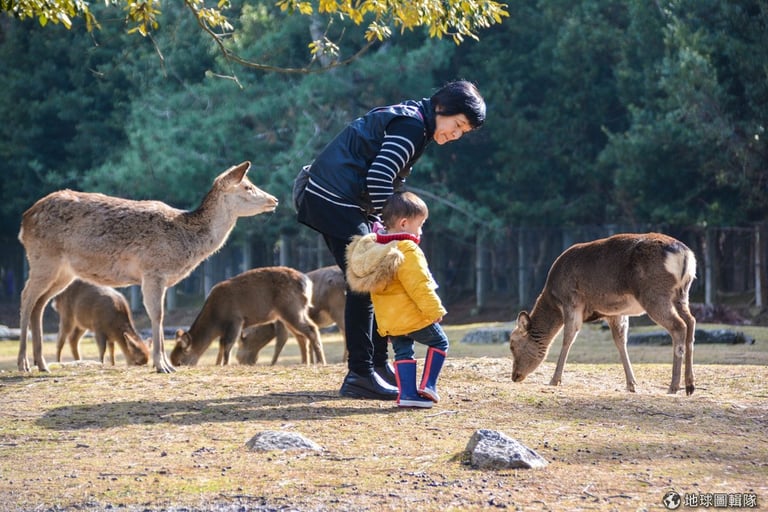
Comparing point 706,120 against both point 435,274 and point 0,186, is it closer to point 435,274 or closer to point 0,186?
point 435,274

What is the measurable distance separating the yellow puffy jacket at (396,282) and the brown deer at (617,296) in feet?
7.74

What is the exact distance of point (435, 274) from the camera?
30.2 metres

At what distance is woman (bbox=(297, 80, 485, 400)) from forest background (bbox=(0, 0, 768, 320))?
660 inches

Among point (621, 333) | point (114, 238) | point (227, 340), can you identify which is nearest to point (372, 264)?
point (621, 333)

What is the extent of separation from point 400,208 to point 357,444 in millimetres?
1564

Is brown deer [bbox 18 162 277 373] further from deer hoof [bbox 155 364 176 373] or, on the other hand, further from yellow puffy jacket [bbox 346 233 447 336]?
yellow puffy jacket [bbox 346 233 447 336]

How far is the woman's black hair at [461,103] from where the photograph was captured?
22.5 ft

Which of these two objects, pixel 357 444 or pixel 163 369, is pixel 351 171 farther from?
pixel 163 369

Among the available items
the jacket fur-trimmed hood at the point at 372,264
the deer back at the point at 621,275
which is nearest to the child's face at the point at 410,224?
the jacket fur-trimmed hood at the point at 372,264

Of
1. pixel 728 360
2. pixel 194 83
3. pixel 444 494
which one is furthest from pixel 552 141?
pixel 444 494

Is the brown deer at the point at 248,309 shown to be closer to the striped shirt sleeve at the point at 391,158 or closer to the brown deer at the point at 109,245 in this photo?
the brown deer at the point at 109,245

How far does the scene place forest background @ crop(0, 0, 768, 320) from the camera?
23.5 meters

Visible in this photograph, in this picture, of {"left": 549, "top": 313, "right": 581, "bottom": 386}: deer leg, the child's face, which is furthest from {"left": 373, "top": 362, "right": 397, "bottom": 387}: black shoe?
{"left": 549, "top": 313, "right": 581, "bottom": 386}: deer leg

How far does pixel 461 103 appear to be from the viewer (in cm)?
686
